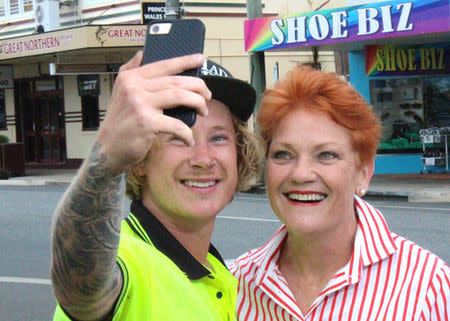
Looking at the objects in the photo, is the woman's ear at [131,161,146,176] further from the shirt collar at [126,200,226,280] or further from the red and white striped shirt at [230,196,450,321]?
the red and white striped shirt at [230,196,450,321]

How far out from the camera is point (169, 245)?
2.49m

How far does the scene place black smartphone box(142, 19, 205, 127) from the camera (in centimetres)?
158

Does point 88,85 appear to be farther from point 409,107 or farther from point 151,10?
point 409,107

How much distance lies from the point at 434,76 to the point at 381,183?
353 cm

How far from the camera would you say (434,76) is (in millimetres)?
19078

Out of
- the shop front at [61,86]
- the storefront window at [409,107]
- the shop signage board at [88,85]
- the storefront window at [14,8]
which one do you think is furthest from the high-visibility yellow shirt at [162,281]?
the storefront window at [14,8]

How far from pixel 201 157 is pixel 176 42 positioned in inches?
38.3

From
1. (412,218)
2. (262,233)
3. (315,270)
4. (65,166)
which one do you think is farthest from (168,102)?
(65,166)

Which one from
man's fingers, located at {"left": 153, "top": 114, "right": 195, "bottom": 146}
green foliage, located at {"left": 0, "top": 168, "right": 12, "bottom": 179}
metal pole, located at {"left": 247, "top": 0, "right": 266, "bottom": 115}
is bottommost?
green foliage, located at {"left": 0, "top": 168, "right": 12, "bottom": 179}

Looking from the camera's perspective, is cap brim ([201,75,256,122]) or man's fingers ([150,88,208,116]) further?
cap brim ([201,75,256,122])

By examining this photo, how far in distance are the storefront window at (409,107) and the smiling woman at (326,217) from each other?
16.8m

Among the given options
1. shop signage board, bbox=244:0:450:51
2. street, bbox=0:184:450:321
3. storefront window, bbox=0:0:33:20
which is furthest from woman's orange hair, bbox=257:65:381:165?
storefront window, bbox=0:0:33:20

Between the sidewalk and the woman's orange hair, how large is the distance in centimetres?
1295

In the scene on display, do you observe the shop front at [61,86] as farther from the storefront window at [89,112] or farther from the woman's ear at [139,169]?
the woman's ear at [139,169]
